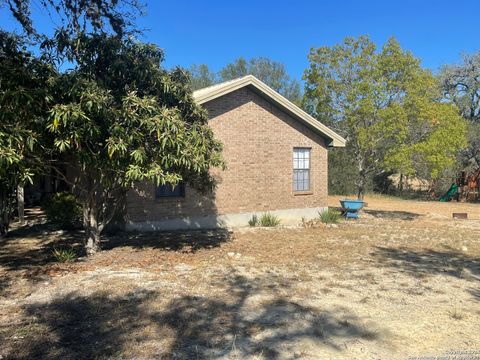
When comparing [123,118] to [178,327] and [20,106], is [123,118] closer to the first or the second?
[20,106]

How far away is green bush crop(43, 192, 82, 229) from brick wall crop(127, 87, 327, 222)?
87.6 inches

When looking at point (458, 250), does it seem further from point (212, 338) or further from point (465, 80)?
point (465, 80)

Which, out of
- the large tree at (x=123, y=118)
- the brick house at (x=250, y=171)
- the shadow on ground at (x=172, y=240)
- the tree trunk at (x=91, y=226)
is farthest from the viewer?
the brick house at (x=250, y=171)

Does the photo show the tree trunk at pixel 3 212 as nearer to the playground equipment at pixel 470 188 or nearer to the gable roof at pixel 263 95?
the gable roof at pixel 263 95

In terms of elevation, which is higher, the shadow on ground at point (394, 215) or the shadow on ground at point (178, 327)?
the shadow on ground at point (394, 215)

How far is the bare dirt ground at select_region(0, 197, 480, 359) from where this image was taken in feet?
15.5

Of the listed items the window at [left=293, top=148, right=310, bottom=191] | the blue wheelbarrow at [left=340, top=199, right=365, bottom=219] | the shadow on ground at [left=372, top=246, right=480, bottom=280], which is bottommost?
the shadow on ground at [left=372, top=246, right=480, bottom=280]

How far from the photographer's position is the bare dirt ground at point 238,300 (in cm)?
473

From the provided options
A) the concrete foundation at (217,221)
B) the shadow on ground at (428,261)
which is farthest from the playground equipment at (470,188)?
the shadow on ground at (428,261)

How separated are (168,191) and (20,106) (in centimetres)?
686

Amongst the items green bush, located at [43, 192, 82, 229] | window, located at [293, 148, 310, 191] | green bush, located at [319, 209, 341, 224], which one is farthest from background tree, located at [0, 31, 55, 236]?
green bush, located at [319, 209, 341, 224]

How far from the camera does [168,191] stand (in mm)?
12828

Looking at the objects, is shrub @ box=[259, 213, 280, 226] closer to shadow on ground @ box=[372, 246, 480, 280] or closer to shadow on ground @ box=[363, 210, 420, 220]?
shadow on ground @ box=[372, 246, 480, 280]

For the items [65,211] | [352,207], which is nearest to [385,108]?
[352,207]
